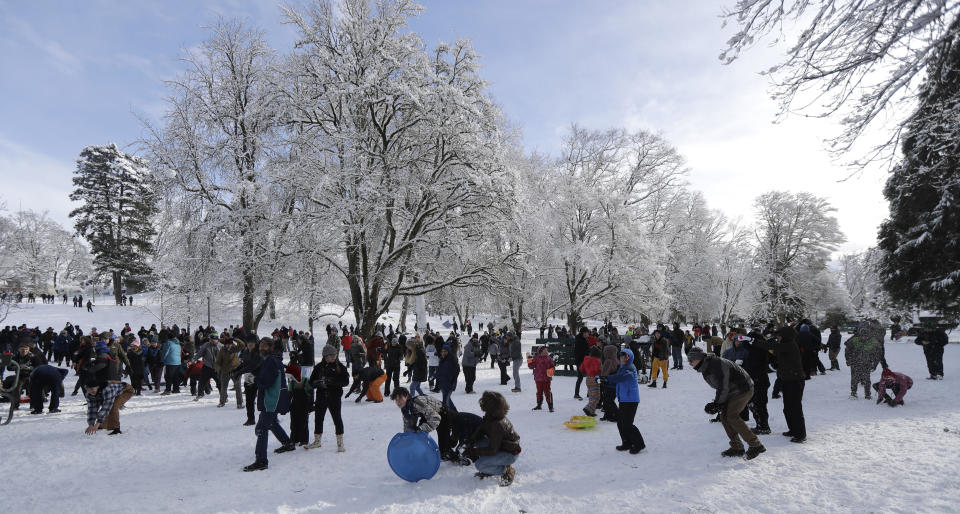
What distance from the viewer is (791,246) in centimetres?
4050

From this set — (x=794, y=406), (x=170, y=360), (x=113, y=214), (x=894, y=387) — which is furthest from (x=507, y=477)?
(x=113, y=214)

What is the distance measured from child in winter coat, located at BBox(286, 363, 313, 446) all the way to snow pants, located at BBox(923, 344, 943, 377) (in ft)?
48.3

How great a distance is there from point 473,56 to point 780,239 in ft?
113

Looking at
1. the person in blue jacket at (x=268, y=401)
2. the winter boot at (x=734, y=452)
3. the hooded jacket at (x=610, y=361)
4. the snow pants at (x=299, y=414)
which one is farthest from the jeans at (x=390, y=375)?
the winter boot at (x=734, y=452)

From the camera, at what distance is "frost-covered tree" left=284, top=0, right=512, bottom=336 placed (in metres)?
16.9

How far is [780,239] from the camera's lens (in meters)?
40.3

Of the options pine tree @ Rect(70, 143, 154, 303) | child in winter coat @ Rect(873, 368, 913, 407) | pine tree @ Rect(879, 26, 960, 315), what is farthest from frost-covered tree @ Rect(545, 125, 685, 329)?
pine tree @ Rect(70, 143, 154, 303)

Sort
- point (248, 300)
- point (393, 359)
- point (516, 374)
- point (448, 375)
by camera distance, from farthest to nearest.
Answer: point (248, 300)
point (516, 374)
point (393, 359)
point (448, 375)

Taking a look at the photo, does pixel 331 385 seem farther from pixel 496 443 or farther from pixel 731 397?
pixel 731 397

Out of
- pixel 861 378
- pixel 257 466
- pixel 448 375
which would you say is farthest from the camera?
pixel 861 378

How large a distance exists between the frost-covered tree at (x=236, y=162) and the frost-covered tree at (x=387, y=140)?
142cm

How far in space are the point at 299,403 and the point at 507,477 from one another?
364 centimetres

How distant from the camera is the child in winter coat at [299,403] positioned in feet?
24.3

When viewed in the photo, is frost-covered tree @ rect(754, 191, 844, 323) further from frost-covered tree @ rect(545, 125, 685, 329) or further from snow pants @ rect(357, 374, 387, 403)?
snow pants @ rect(357, 374, 387, 403)
